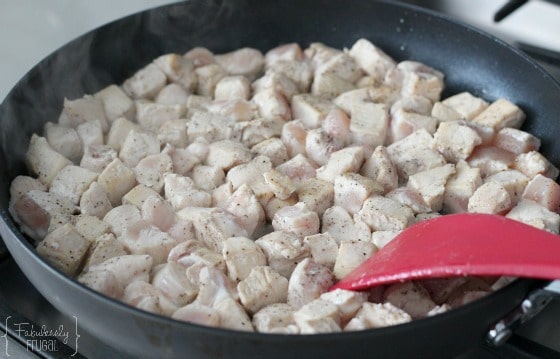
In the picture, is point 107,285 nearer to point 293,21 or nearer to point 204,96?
point 204,96

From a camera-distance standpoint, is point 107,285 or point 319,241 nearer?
point 107,285

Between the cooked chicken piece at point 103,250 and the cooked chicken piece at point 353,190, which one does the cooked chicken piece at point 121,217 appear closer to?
the cooked chicken piece at point 103,250

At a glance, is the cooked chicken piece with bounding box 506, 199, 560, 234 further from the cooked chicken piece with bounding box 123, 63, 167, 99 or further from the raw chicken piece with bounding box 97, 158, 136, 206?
the cooked chicken piece with bounding box 123, 63, 167, 99

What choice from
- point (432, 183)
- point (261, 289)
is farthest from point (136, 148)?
point (432, 183)

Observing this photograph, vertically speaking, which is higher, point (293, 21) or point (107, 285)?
point (293, 21)

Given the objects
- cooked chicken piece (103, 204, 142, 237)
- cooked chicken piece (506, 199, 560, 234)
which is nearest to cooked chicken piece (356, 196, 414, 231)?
cooked chicken piece (506, 199, 560, 234)

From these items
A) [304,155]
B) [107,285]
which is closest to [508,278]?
[304,155]
